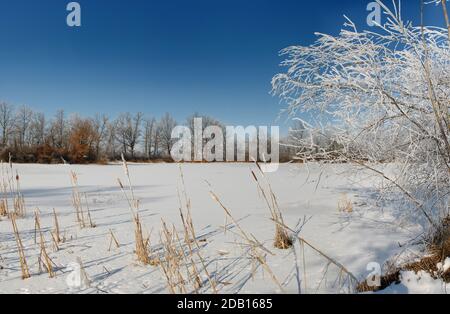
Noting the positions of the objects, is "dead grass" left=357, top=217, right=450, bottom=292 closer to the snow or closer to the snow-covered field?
the snow

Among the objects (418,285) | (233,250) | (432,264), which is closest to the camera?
(418,285)

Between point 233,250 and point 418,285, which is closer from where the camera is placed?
point 418,285

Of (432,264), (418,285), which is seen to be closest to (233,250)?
(418,285)

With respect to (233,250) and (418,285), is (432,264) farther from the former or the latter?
(233,250)

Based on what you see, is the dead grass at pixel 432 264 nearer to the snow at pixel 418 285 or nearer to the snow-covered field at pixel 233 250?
the snow at pixel 418 285

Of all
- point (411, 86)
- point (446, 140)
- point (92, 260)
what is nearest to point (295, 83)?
point (411, 86)

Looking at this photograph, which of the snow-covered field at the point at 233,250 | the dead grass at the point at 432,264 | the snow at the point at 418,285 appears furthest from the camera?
the snow-covered field at the point at 233,250

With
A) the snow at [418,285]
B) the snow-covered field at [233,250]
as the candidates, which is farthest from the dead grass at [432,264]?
the snow-covered field at [233,250]

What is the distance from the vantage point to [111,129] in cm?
4322

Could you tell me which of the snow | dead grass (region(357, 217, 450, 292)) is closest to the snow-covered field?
the snow

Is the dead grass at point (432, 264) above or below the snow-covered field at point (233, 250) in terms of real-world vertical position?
above
